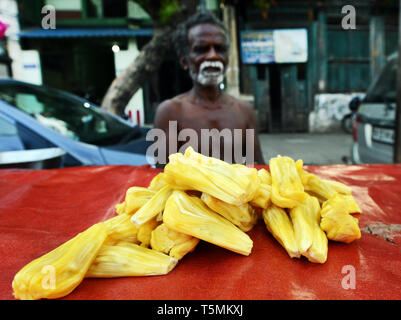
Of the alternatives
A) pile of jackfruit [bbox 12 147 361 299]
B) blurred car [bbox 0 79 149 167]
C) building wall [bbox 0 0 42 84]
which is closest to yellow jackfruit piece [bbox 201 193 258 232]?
pile of jackfruit [bbox 12 147 361 299]

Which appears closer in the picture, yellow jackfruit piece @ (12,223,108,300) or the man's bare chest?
yellow jackfruit piece @ (12,223,108,300)

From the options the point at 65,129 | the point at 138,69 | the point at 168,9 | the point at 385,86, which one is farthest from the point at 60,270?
the point at 138,69

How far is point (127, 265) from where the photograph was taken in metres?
0.87

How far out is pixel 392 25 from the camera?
971 cm

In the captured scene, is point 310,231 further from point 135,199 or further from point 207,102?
point 207,102

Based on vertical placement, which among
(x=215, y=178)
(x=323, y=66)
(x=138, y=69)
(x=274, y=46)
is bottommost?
(x=215, y=178)

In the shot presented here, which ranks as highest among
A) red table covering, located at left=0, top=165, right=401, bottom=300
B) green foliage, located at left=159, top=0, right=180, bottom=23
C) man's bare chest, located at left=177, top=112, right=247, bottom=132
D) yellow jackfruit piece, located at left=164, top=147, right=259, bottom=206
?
green foliage, located at left=159, top=0, right=180, bottom=23

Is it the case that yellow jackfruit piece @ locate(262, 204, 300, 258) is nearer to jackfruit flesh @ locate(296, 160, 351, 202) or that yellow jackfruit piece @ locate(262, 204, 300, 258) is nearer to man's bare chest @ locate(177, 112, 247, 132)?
jackfruit flesh @ locate(296, 160, 351, 202)

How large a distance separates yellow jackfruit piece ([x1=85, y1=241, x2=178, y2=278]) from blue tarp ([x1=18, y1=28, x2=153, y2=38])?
30.6 ft

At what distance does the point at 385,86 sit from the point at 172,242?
12.5 ft

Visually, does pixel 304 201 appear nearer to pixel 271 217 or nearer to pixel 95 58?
pixel 271 217

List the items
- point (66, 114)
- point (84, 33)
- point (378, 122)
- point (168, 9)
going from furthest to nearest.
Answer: point (84, 33), point (168, 9), point (378, 122), point (66, 114)

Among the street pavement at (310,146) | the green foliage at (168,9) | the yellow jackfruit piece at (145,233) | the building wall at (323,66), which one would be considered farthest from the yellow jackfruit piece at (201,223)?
the building wall at (323,66)

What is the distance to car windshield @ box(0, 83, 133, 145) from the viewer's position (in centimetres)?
307
